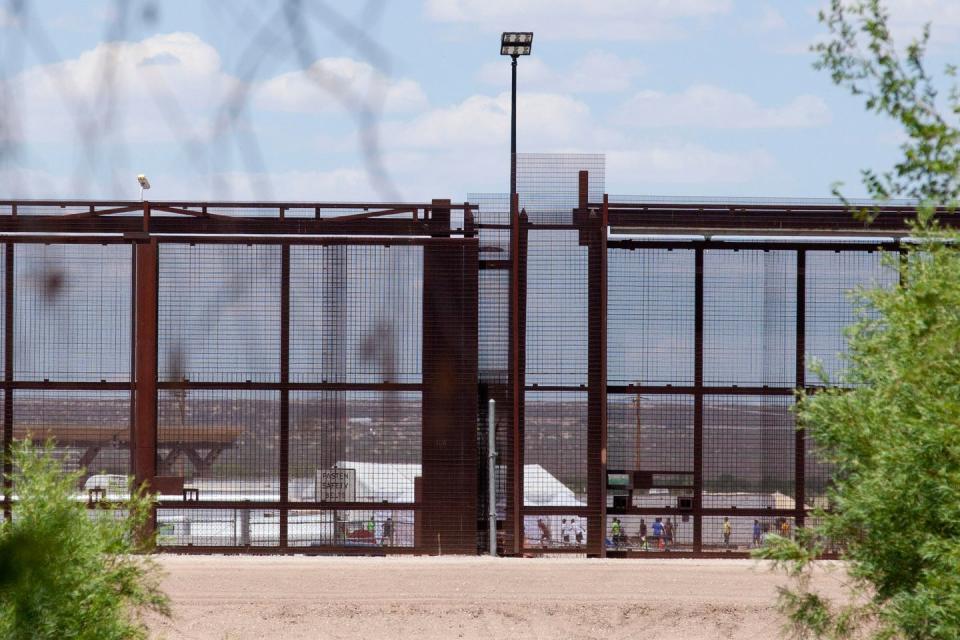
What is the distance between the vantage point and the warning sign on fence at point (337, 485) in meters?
21.3

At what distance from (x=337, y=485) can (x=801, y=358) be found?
794cm

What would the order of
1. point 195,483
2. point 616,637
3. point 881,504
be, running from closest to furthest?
point 881,504 < point 616,637 < point 195,483

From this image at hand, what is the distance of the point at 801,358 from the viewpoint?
21.3 m

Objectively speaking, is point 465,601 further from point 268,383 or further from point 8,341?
point 8,341

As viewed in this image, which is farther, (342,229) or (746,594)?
(342,229)

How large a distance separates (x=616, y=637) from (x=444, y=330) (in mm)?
5628

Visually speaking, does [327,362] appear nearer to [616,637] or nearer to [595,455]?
[595,455]

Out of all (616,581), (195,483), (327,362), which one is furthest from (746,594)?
(195,483)

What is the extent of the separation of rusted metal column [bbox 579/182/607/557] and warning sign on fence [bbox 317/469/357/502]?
3.90 m

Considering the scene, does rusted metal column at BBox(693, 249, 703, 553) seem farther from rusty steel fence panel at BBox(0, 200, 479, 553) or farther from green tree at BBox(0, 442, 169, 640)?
green tree at BBox(0, 442, 169, 640)

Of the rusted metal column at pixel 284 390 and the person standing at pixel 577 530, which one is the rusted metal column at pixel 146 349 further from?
the person standing at pixel 577 530

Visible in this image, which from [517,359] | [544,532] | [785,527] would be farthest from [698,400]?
[544,532]

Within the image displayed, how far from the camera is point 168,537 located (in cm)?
2109

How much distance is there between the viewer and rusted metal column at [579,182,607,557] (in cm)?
2122
